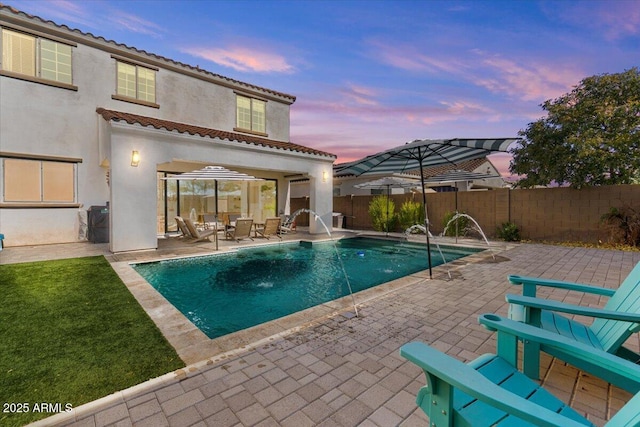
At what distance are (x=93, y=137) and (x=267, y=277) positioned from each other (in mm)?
10046

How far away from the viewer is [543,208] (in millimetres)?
12484

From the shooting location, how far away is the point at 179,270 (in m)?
7.96

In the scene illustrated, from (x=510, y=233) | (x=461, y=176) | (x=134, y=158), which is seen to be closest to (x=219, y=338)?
(x=134, y=158)

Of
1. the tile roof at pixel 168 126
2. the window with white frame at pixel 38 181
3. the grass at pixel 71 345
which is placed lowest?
the grass at pixel 71 345

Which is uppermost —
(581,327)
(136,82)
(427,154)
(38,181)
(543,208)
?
(136,82)

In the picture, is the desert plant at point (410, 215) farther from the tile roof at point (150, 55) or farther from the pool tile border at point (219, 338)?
the pool tile border at point (219, 338)

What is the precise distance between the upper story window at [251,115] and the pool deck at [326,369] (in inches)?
477

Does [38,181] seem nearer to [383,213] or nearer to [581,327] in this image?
[383,213]

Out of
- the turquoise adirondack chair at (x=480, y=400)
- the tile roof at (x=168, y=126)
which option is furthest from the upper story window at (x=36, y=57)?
the turquoise adirondack chair at (x=480, y=400)

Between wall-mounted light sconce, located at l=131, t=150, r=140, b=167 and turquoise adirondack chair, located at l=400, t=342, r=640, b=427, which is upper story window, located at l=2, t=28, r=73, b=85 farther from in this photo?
turquoise adirondack chair, located at l=400, t=342, r=640, b=427

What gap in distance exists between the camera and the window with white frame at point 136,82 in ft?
40.7

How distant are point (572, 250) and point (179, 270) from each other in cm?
1274

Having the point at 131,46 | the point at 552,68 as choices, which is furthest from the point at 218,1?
the point at 552,68

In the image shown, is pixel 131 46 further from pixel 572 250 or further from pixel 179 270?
pixel 572 250
